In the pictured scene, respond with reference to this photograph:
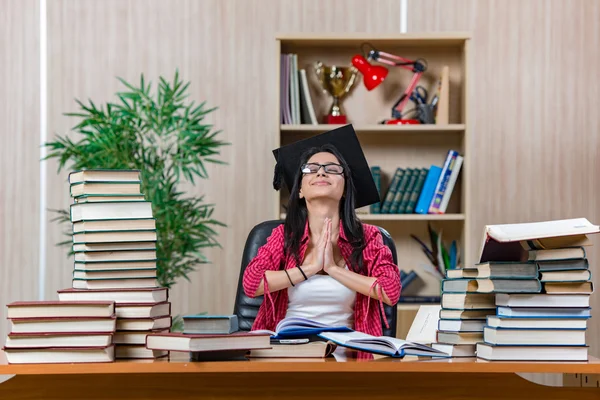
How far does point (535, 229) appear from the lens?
63.0 inches

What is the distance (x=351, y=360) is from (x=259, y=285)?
933 millimetres

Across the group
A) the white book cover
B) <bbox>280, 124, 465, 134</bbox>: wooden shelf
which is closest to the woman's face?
the white book cover

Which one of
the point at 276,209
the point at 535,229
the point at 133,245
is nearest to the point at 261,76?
the point at 276,209

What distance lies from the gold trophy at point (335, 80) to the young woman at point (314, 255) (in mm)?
1471

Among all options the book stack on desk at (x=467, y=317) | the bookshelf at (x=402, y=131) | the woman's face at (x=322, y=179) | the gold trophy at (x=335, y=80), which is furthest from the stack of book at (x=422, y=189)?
the book stack on desk at (x=467, y=317)

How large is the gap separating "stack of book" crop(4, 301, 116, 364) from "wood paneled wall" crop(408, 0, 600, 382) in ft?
9.54

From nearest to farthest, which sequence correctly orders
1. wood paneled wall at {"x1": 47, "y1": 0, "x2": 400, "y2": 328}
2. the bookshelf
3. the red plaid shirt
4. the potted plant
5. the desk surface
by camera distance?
the desk surface < the red plaid shirt < the potted plant < the bookshelf < wood paneled wall at {"x1": 47, "y1": 0, "x2": 400, "y2": 328}

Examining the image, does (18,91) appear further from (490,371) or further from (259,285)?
(490,371)

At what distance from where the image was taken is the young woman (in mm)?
2502

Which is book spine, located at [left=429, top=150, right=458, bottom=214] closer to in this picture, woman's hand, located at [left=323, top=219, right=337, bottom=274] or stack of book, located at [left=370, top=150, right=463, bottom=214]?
stack of book, located at [left=370, top=150, right=463, bottom=214]

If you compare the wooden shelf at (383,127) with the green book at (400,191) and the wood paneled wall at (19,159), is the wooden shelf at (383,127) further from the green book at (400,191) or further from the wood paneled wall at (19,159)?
the wood paneled wall at (19,159)

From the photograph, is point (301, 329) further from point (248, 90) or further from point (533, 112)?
point (533, 112)

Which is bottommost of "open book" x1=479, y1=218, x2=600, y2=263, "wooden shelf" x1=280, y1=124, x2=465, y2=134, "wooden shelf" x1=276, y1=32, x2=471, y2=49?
"open book" x1=479, y1=218, x2=600, y2=263

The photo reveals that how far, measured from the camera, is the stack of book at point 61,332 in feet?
5.30
